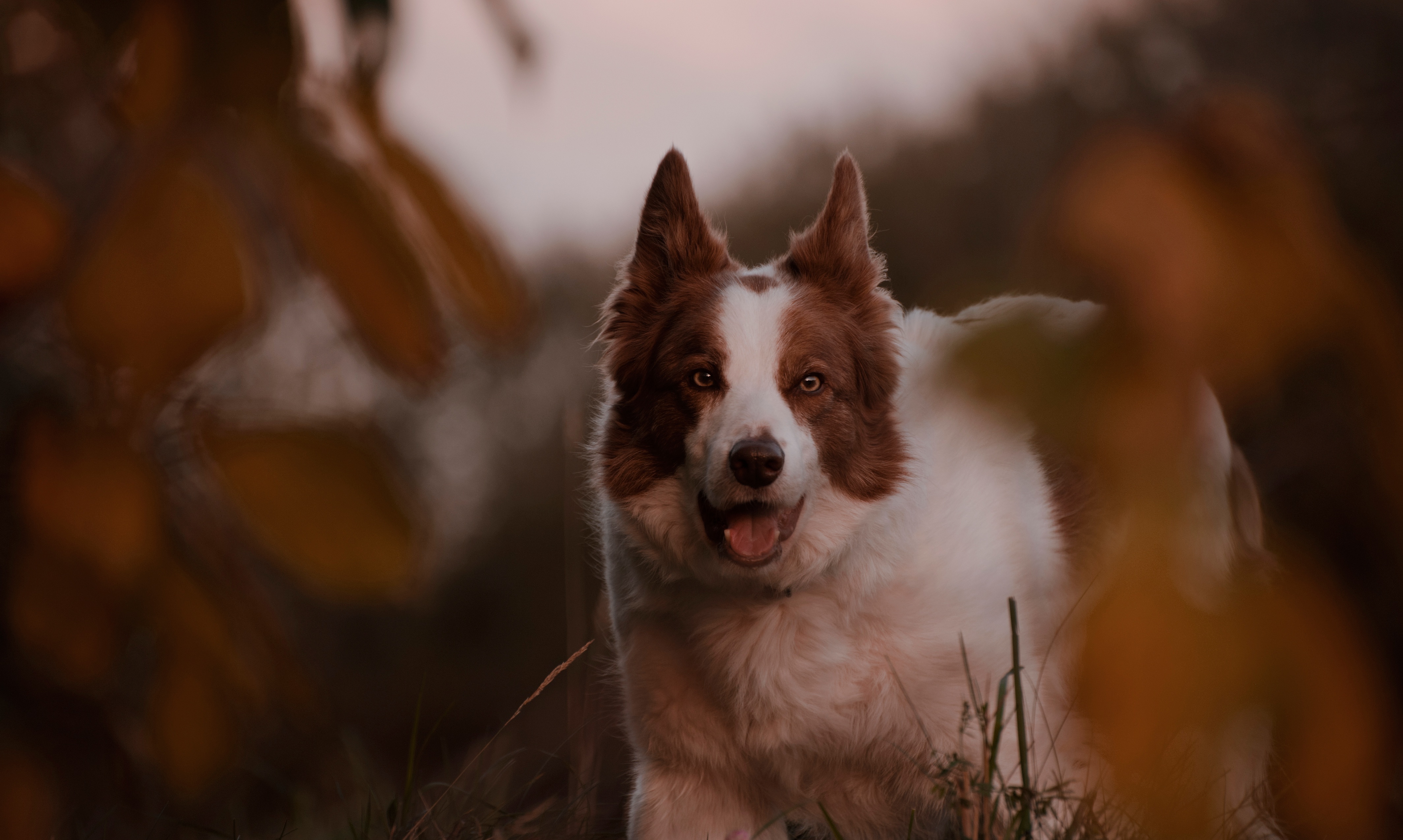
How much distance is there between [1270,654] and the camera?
83cm

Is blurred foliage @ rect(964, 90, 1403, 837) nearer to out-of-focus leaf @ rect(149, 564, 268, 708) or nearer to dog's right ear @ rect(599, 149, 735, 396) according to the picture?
out-of-focus leaf @ rect(149, 564, 268, 708)

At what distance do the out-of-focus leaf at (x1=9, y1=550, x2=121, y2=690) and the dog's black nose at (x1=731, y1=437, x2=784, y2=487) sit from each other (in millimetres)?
2285

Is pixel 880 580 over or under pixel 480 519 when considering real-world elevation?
over

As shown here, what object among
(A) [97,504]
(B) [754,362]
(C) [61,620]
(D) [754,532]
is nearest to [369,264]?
(A) [97,504]

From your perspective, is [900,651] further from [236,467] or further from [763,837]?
[236,467]

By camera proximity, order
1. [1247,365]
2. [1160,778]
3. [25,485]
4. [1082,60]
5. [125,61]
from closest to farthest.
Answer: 1. [1247,365]
2. [1160,778]
3. [125,61]
4. [25,485]
5. [1082,60]

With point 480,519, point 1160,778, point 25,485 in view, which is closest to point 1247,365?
point 1160,778

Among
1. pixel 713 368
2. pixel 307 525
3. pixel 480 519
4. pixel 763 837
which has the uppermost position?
pixel 307 525

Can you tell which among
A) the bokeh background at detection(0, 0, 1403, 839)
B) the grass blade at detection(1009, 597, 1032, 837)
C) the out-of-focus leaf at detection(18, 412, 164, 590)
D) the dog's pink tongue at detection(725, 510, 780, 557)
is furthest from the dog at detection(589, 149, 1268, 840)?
the out-of-focus leaf at detection(18, 412, 164, 590)

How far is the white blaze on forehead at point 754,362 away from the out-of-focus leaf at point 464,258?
2.44 m

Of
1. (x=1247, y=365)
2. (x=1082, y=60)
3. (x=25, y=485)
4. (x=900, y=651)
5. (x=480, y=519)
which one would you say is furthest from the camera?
(x=480, y=519)

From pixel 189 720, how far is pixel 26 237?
0.53 meters

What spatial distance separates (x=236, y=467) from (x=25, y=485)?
9.4 inches

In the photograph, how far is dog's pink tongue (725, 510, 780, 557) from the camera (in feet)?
11.6
